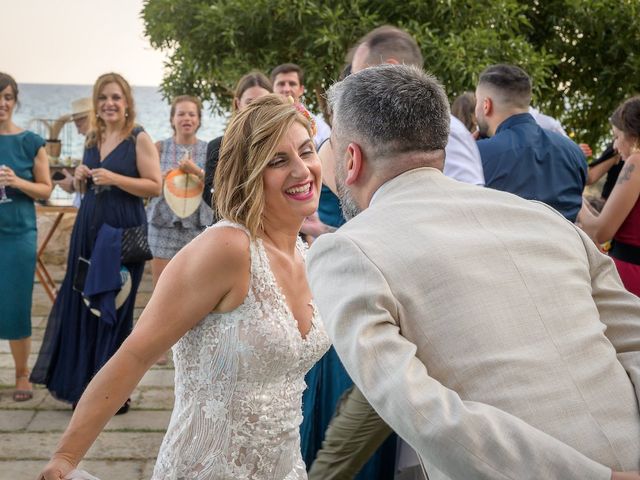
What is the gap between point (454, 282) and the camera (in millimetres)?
1734

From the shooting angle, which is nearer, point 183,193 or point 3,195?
point 3,195

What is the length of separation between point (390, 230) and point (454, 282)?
167 mm

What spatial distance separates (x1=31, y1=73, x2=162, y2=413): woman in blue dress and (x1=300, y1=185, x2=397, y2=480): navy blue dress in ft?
6.58

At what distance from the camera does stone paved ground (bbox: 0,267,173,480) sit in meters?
4.55

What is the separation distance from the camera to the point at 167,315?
2.35 meters

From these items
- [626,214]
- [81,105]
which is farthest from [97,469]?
[81,105]

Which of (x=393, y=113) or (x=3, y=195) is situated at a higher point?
(x=393, y=113)

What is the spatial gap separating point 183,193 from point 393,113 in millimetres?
4860

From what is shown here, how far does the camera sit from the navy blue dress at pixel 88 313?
17.8 ft

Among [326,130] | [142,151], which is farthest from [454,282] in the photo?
[142,151]

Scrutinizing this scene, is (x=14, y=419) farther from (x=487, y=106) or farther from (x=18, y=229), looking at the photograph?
(x=487, y=106)

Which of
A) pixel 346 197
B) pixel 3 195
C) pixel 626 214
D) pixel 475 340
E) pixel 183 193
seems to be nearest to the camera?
pixel 475 340

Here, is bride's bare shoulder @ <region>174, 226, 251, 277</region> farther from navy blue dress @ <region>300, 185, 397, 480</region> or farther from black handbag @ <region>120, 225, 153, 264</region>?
black handbag @ <region>120, 225, 153, 264</region>

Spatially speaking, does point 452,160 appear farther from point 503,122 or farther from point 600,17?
point 600,17
